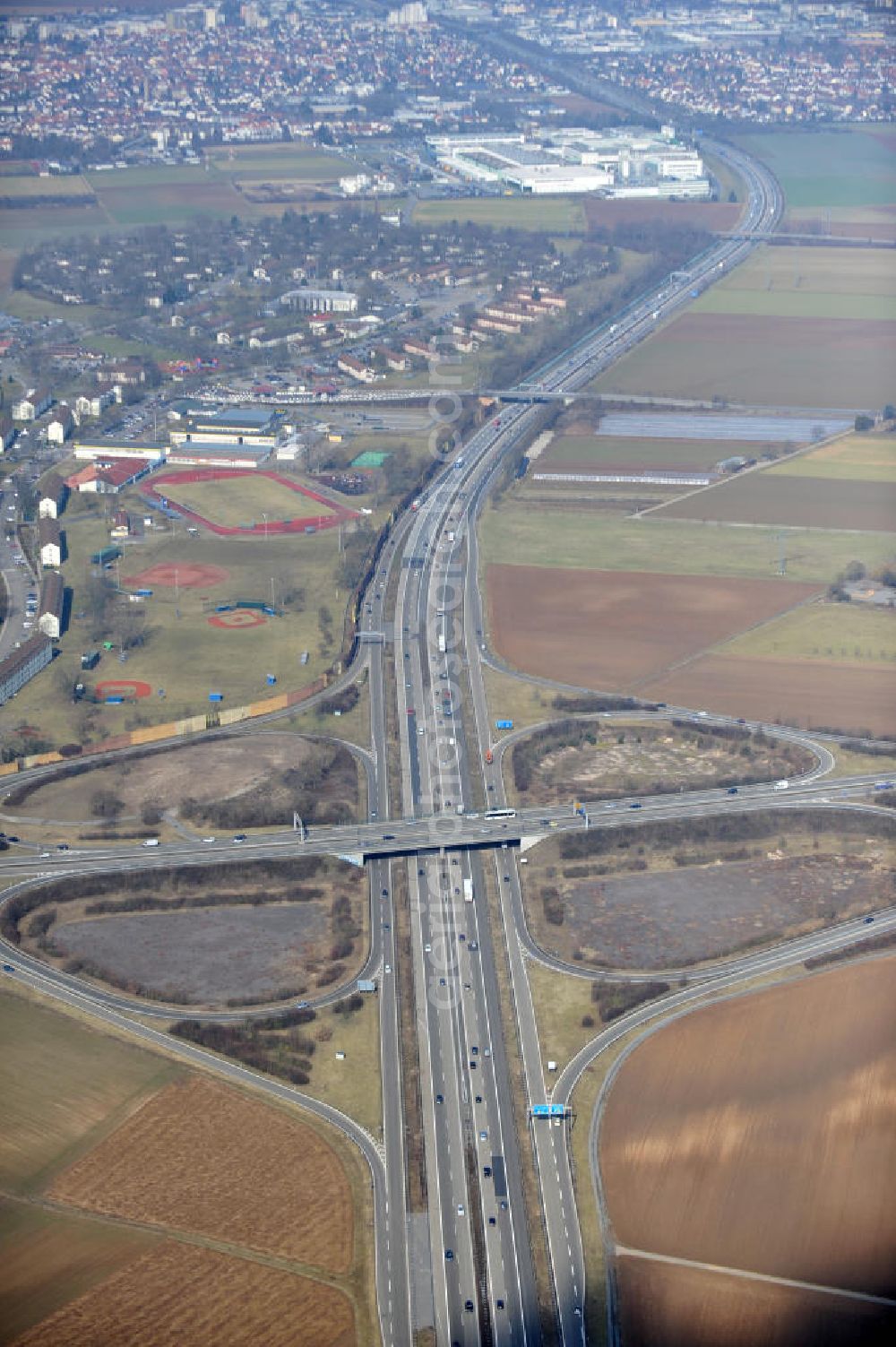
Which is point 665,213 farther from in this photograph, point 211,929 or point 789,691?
point 211,929

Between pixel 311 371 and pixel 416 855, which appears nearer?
pixel 416 855

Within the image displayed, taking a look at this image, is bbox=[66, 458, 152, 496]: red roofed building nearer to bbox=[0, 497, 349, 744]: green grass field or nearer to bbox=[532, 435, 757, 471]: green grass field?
bbox=[0, 497, 349, 744]: green grass field

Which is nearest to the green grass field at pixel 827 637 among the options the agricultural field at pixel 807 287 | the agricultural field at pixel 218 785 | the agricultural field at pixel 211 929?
the agricultural field at pixel 218 785

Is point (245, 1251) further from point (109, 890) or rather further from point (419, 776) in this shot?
point (419, 776)

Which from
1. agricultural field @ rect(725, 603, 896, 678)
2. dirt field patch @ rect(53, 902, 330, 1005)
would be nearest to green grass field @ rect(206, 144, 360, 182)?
agricultural field @ rect(725, 603, 896, 678)

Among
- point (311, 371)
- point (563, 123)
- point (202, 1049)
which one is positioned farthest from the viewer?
point (563, 123)

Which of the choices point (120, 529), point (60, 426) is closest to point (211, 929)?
point (120, 529)

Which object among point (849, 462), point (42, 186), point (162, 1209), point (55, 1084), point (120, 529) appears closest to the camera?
point (162, 1209)

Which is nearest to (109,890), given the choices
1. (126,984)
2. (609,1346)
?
(126,984)
